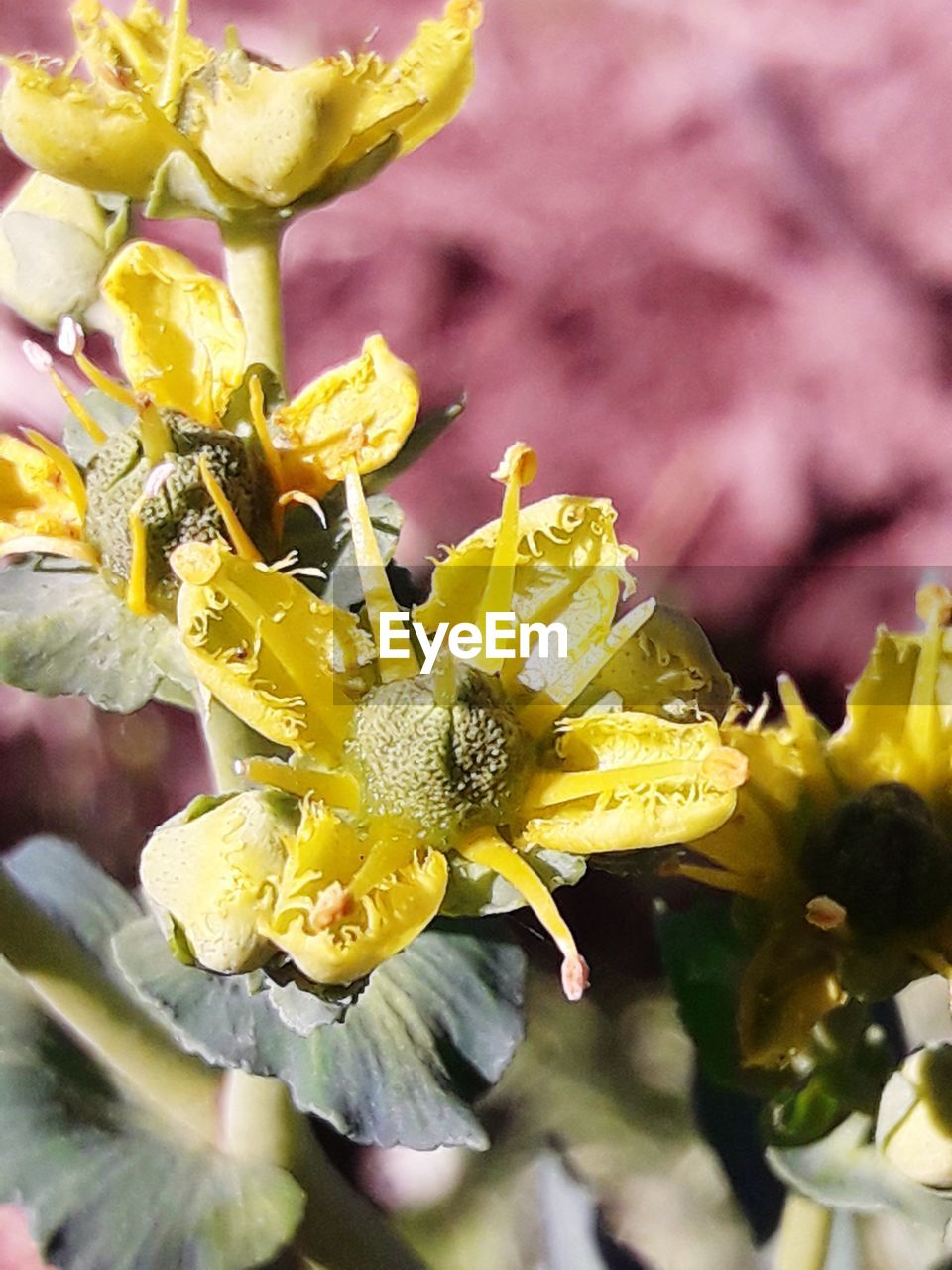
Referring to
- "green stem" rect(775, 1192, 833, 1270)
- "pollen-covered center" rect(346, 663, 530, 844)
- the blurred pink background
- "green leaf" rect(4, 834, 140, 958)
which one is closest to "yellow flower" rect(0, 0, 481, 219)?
"pollen-covered center" rect(346, 663, 530, 844)

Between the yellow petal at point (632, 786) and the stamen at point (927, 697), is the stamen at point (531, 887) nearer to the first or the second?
the yellow petal at point (632, 786)

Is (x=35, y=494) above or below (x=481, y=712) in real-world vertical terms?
above

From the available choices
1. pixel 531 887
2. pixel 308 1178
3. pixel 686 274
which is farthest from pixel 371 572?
pixel 686 274

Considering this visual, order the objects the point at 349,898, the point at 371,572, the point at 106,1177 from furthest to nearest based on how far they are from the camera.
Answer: the point at 106,1177 < the point at 371,572 < the point at 349,898

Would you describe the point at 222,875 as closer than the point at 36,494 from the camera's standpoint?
Yes

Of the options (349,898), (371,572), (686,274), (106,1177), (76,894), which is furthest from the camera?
(686,274)

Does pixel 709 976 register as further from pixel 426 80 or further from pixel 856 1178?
pixel 426 80

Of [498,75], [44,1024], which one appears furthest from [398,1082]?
[498,75]
